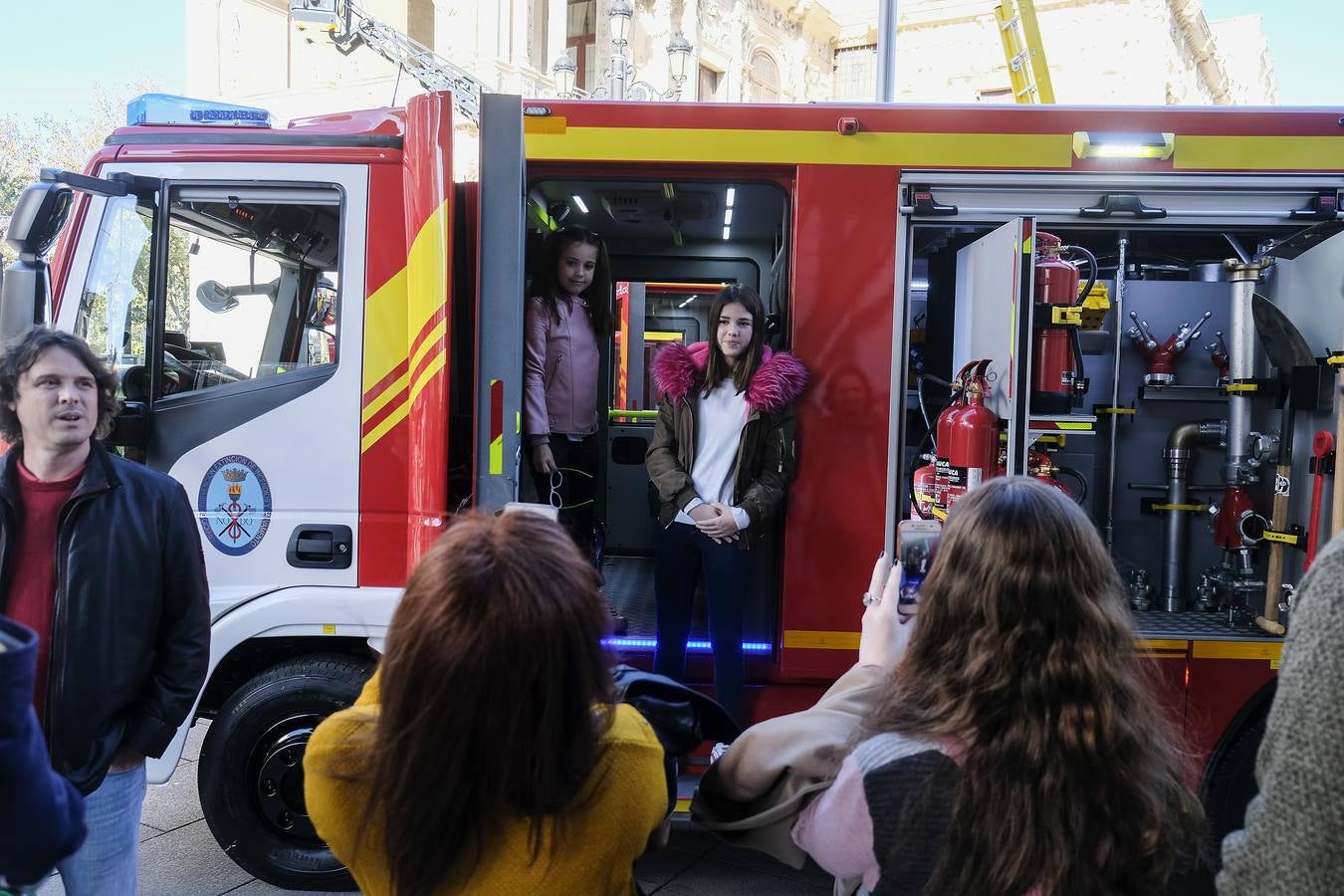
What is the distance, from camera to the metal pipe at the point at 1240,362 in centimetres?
353

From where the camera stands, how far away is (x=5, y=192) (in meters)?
19.8

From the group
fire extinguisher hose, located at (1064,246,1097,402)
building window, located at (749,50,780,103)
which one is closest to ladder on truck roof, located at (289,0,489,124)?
fire extinguisher hose, located at (1064,246,1097,402)

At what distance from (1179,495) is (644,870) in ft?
8.59

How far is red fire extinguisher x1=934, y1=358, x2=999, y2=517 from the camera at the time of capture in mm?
3193

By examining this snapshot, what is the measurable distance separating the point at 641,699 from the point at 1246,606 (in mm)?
3079

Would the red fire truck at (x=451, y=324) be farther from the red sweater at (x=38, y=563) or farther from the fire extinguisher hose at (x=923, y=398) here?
the red sweater at (x=38, y=563)

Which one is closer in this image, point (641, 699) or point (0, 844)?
point (0, 844)

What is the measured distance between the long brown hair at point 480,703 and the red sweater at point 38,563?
1.36 m

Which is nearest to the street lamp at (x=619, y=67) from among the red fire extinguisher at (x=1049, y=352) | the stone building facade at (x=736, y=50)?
the red fire extinguisher at (x=1049, y=352)

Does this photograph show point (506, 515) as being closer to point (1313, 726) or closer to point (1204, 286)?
point (1313, 726)

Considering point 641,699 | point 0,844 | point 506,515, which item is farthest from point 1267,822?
point 0,844

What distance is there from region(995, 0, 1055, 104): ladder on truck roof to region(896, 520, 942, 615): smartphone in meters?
3.06

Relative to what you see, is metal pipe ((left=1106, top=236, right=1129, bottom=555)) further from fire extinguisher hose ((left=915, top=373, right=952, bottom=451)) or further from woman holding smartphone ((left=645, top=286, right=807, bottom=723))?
woman holding smartphone ((left=645, top=286, right=807, bottom=723))

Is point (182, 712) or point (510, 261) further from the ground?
point (510, 261)
